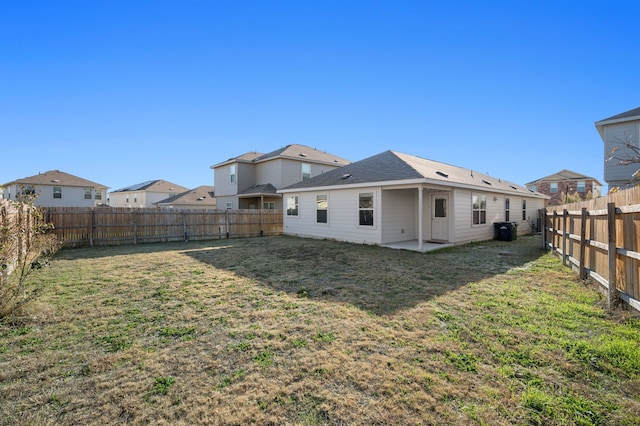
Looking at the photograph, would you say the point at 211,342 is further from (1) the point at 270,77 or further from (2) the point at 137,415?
(1) the point at 270,77

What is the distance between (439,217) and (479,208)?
2465 millimetres

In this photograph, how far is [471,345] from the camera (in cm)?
340

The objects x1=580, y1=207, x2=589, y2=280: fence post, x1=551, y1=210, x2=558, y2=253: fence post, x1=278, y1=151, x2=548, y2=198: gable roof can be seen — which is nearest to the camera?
x1=580, y1=207, x2=589, y2=280: fence post

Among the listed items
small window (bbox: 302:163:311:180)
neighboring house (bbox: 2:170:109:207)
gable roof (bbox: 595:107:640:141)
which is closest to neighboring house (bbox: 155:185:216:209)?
neighboring house (bbox: 2:170:109:207)

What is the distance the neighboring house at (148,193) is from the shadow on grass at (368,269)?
1277 inches

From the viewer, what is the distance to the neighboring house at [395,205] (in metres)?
11.8

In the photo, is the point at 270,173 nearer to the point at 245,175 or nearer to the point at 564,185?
the point at 245,175

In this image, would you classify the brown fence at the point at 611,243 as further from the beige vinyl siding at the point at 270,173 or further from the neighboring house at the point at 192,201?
the neighboring house at the point at 192,201

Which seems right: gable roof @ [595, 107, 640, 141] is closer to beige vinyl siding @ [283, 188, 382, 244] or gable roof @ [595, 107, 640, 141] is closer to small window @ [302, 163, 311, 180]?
beige vinyl siding @ [283, 188, 382, 244]

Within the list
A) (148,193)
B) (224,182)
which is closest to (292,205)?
(224,182)

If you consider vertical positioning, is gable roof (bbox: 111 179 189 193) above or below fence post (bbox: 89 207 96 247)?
above

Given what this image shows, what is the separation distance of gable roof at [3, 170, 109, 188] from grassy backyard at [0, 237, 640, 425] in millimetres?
30330

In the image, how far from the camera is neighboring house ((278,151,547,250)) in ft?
38.8

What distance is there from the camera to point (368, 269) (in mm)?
7613
